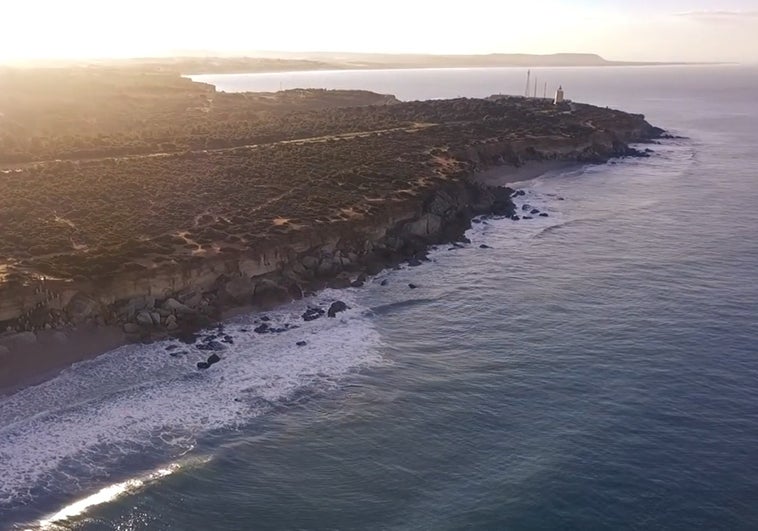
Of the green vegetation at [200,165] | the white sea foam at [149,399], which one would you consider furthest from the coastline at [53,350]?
the green vegetation at [200,165]

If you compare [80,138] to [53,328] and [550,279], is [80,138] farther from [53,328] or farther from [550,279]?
[550,279]

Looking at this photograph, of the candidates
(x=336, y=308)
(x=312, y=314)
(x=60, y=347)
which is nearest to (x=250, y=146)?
(x=336, y=308)

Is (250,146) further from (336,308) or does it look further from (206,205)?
(336,308)

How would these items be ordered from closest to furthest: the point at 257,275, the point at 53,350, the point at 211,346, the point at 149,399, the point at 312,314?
the point at 149,399, the point at 53,350, the point at 211,346, the point at 312,314, the point at 257,275

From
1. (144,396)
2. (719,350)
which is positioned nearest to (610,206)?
(719,350)

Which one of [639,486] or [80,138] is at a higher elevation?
[80,138]

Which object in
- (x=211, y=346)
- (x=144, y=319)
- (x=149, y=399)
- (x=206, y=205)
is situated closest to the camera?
(x=149, y=399)

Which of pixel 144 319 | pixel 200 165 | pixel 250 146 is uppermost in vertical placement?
pixel 250 146
